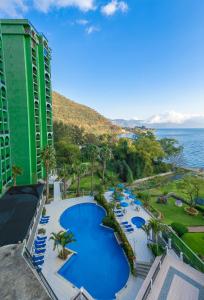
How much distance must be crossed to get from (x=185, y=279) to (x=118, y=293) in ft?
17.4

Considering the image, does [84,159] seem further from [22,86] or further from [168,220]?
[168,220]

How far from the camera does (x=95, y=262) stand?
1847cm

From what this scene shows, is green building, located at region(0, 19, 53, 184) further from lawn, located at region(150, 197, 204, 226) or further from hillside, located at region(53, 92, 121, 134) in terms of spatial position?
hillside, located at region(53, 92, 121, 134)

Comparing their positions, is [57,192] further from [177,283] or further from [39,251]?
[177,283]

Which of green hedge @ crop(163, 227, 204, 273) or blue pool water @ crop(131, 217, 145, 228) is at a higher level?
green hedge @ crop(163, 227, 204, 273)

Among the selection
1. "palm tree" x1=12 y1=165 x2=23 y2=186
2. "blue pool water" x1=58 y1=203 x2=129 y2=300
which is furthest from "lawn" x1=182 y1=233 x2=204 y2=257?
"palm tree" x1=12 y1=165 x2=23 y2=186

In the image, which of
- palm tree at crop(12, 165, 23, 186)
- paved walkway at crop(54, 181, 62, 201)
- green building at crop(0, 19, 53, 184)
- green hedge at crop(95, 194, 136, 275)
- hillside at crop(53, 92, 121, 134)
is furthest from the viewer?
hillside at crop(53, 92, 121, 134)

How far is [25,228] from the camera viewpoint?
18.4 metres

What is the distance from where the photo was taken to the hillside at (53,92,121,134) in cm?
14725

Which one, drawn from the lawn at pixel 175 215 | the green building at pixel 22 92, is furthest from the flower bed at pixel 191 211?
the green building at pixel 22 92

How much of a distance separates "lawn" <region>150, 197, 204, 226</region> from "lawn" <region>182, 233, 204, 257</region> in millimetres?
3610

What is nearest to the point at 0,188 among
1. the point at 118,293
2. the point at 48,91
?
the point at 118,293

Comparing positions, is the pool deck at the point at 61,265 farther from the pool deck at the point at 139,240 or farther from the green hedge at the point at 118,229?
the green hedge at the point at 118,229

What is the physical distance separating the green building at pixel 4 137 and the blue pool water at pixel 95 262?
11.3 m
